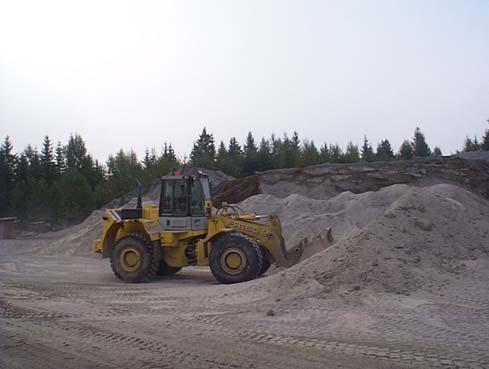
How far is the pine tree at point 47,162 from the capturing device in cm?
6469

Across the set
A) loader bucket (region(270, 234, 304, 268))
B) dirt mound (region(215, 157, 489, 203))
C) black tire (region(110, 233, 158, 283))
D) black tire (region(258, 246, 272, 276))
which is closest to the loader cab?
black tire (region(110, 233, 158, 283))

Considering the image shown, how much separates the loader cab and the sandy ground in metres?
2.67

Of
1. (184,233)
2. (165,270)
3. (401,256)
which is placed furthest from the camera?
(165,270)

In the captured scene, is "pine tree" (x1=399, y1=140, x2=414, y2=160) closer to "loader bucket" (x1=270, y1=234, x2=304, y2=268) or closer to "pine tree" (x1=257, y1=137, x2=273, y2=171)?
"pine tree" (x1=257, y1=137, x2=273, y2=171)

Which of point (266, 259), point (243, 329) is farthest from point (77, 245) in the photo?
point (243, 329)

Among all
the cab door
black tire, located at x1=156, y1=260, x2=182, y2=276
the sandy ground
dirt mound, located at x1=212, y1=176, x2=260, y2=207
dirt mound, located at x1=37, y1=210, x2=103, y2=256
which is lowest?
the sandy ground

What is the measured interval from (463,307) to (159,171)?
45.5m

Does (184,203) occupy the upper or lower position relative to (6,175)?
lower

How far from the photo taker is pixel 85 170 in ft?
197

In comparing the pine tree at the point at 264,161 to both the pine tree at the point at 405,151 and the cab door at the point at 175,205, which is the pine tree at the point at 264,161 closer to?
the pine tree at the point at 405,151

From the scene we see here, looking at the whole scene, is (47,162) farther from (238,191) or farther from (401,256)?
(401,256)

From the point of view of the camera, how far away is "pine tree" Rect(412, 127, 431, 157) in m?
70.6

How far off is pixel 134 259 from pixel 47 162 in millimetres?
56538

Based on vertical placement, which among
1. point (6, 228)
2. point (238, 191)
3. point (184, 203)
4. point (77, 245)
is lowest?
point (77, 245)
